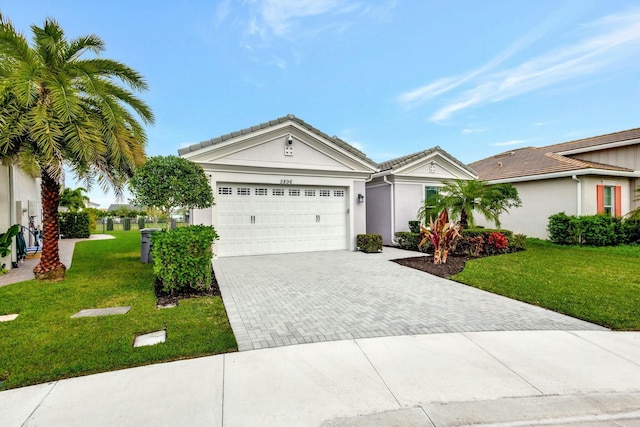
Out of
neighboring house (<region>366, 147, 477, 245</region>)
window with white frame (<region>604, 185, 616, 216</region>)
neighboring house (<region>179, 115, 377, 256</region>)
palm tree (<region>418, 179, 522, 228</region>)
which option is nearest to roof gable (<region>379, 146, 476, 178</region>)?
neighboring house (<region>366, 147, 477, 245</region>)

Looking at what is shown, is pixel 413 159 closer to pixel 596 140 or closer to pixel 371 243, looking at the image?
pixel 371 243

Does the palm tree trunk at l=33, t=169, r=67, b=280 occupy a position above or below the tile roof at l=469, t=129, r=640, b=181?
below

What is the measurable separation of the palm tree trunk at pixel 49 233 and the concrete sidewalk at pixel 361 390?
5991 millimetres

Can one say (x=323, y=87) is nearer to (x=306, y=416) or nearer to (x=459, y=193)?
(x=459, y=193)

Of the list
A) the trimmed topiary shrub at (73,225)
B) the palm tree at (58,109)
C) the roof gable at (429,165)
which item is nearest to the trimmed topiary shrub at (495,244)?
the roof gable at (429,165)

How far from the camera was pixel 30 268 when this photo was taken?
373 inches

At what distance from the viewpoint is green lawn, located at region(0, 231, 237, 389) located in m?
3.55

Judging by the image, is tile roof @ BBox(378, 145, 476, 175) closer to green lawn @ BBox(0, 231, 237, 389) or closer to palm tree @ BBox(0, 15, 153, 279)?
palm tree @ BBox(0, 15, 153, 279)

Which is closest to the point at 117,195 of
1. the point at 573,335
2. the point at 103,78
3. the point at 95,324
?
the point at 103,78

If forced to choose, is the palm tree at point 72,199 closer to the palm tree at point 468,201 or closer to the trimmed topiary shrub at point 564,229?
the palm tree at point 468,201

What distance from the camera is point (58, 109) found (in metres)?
6.70

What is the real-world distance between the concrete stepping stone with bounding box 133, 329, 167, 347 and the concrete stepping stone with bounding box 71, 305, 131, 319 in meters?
1.30

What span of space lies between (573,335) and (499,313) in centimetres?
109

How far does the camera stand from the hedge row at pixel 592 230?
12727mm
